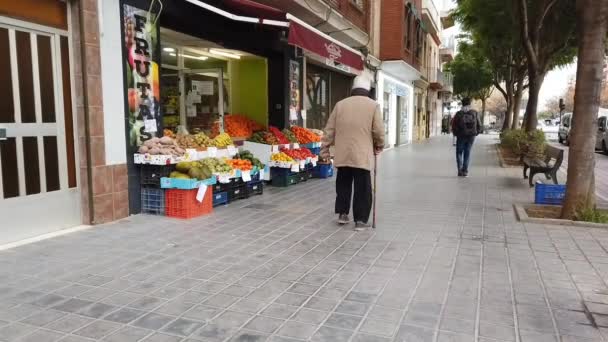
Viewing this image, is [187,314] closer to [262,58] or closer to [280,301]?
[280,301]

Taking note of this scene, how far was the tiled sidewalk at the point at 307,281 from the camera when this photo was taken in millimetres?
3127

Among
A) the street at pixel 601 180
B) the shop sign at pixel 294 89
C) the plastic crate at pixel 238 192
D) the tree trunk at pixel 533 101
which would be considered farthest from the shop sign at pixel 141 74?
the tree trunk at pixel 533 101

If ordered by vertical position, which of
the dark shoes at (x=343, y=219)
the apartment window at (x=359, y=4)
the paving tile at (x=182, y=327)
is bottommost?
the paving tile at (x=182, y=327)

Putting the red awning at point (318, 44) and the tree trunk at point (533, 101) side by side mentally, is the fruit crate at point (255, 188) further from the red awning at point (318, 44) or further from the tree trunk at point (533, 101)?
the tree trunk at point (533, 101)

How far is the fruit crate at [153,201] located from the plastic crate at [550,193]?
5.66 metres

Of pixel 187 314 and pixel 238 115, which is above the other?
pixel 238 115

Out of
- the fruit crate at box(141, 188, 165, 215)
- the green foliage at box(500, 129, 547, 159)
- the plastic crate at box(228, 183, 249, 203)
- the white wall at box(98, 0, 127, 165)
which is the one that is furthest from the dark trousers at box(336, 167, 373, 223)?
the green foliage at box(500, 129, 547, 159)

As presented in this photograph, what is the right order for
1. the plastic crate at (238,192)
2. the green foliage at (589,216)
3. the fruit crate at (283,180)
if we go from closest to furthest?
the green foliage at (589,216) → the plastic crate at (238,192) → the fruit crate at (283,180)

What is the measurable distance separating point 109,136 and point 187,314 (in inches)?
135

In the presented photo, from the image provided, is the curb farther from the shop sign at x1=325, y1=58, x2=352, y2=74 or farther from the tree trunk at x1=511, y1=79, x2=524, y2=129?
the tree trunk at x1=511, y1=79, x2=524, y2=129

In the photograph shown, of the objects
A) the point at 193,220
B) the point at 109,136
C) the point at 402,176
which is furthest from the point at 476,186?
the point at 109,136

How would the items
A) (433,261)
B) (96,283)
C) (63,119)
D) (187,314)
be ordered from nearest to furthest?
1. (187,314)
2. (96,283)
3. (433,261)
4. (63,119)

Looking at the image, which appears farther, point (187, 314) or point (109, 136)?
point (109, 136)

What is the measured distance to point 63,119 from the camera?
→ 549 cm
